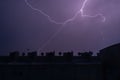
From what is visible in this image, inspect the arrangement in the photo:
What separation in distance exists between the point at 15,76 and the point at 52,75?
397 cm

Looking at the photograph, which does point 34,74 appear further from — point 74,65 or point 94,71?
point 94,71

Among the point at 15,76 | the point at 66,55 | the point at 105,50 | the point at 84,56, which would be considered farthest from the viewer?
the point at 84,56

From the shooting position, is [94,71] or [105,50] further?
[94,71]

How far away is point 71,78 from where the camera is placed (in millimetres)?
23750

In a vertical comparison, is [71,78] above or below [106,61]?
below

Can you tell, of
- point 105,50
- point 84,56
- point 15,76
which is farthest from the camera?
point 84,56

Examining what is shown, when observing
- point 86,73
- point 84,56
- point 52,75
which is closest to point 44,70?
point 52,75

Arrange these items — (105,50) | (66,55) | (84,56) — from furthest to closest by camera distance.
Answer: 1. (84,56)
2. (66,55)
3. (105,50)

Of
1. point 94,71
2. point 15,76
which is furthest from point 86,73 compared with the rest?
point 15,76

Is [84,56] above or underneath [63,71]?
above

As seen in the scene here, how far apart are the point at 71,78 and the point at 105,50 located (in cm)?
890

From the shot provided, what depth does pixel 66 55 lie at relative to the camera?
28.0 metres

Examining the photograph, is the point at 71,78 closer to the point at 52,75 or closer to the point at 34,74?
the point at 52,75

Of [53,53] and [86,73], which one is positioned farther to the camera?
[53,53]
